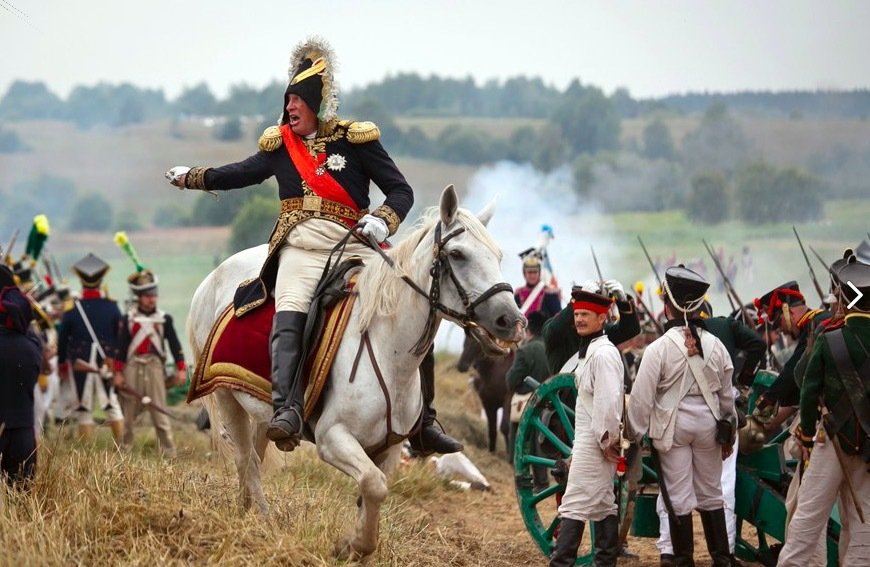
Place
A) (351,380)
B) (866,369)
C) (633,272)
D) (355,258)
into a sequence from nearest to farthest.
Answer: (866,369)
(351,380)
(355,258)
(633,272)

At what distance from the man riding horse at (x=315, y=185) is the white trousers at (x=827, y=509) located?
1972mm

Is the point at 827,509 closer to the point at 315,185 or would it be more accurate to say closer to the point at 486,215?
the point at 486,215

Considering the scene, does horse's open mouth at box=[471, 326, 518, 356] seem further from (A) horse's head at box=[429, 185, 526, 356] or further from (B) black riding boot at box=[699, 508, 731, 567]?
(B) black riding boot at box=[699, 508, 731, 567]

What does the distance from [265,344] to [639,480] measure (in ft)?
8.24

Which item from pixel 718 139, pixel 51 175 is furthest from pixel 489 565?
pixel 51 175

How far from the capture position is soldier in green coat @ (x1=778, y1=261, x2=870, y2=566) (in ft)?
23.4

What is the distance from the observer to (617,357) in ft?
27.1

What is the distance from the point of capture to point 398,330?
7.62 meters

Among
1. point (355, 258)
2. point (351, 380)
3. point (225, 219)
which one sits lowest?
point (225, 219)

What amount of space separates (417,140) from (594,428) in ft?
115

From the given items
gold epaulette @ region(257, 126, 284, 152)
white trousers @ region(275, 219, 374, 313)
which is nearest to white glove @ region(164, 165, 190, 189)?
gold epaulette @ region(257, 126, 284, 152)

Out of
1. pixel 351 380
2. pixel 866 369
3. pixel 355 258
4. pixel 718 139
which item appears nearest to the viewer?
pixel 866 369

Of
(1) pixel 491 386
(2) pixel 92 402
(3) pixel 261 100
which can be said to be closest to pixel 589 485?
(1) pixel 491 386

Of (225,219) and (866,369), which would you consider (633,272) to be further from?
(866,369)
